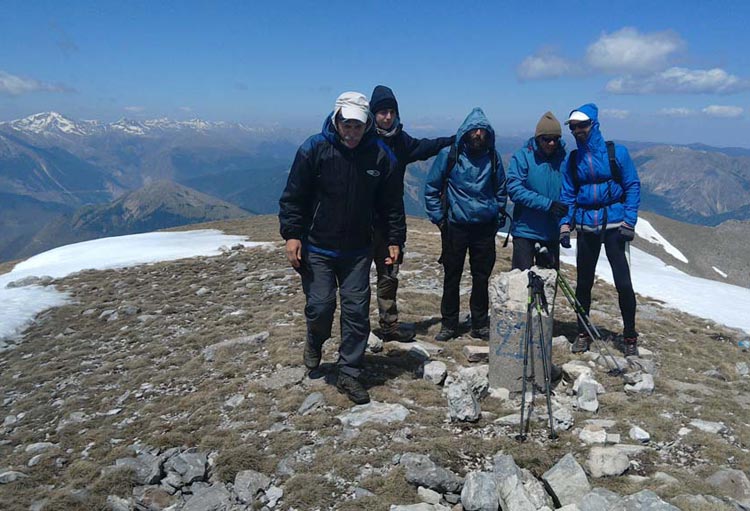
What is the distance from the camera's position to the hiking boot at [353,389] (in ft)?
23.1

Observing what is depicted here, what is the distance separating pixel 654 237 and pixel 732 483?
86.9 m

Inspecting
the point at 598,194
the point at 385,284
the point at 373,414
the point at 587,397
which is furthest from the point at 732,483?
the point at 385,284

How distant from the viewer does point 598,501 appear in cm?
439

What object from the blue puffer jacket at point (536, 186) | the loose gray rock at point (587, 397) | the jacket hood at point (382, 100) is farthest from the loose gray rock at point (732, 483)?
the jacket hood at point (382, 100)

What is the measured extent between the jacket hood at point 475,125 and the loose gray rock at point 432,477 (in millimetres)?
5189

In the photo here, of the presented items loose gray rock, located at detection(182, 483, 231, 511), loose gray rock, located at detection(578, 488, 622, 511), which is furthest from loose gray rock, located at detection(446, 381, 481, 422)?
loose gray rock, located at detection(182, 483, 231, 511)

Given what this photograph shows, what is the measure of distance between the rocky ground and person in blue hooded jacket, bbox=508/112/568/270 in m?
1.94

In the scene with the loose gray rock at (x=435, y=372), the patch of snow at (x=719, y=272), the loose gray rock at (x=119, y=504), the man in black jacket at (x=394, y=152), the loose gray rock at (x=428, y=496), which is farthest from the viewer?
the patch of snow at (x=719, y=272)

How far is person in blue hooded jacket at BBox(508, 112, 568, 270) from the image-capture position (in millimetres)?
8141

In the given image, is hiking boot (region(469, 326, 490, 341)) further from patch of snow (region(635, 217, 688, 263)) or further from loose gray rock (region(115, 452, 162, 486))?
patch of snow (region(635, 217, 688, 263))

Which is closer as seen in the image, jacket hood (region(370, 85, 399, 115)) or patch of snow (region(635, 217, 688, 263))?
jacket hood (region(370, 85, 399, 115))

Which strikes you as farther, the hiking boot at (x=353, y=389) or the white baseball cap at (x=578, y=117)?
the white baseball cap at (x=578, y=117)

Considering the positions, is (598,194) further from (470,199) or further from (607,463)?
(607,463)

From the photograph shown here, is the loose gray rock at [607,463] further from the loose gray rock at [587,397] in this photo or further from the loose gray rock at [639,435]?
the loose gray rock at [587,397]
